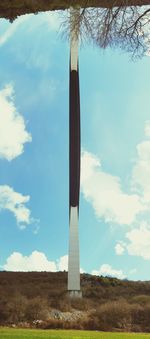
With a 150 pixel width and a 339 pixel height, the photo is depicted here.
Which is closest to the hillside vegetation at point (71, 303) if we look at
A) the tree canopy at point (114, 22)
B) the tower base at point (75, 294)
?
the tower base at point (75, 294)

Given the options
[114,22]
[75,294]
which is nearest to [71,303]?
[75,294]

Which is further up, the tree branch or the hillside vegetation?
the tree branch

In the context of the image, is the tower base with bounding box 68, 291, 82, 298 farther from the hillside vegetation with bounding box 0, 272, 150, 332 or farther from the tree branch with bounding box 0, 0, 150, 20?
the tree branch with bounding box 0, 0, 150, 20

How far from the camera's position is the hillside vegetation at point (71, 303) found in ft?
38.7

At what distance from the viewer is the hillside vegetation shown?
11.8 m

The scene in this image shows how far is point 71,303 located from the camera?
47.1 feet

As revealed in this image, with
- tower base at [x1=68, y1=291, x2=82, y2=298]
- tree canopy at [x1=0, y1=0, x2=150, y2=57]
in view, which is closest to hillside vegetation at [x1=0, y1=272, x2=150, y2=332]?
tower base at [x1=68, y1=291, x2=82, y2=298]

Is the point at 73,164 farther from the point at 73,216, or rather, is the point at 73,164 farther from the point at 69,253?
the point at 69,253

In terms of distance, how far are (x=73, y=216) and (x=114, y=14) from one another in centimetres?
693

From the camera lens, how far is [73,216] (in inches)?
611

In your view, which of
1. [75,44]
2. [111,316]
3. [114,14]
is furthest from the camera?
[75,44]

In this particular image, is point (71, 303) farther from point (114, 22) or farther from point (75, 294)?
point (114, 22)

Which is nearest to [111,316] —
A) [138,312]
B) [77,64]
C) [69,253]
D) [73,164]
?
[138,312]

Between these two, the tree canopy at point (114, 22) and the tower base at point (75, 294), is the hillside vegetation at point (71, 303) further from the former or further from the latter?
the tree canopy at point (114, 22)
